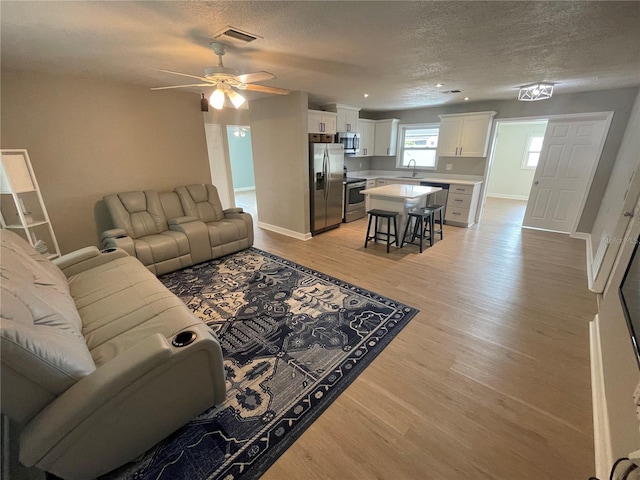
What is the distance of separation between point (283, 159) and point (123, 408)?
4047 mm

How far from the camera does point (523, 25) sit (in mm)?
1809

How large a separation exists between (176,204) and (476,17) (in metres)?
4.00

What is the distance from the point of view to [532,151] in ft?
24.7

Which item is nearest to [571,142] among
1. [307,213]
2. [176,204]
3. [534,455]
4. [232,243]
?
[307,213]

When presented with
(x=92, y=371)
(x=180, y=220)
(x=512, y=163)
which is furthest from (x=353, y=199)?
(x=512, y=163)

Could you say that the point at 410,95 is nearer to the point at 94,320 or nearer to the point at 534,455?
the point at 534,455

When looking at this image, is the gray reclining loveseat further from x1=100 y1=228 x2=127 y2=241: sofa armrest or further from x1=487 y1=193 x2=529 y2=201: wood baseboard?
x1=487 y1=193 x2=529 y2=201: wood baseboard

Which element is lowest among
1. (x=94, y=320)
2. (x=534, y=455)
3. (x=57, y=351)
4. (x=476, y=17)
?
(x=534, y=455)

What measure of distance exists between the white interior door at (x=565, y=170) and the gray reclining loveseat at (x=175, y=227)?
5484mm

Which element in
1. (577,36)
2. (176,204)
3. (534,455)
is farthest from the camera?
(176,204)

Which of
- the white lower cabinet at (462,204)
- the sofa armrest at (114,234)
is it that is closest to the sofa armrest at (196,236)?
the sofa armrest at (114,234)

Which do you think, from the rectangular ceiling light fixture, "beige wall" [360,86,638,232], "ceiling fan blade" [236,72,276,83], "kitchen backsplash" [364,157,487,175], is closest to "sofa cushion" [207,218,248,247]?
"ceiling fan blade" [236,72,276,83]

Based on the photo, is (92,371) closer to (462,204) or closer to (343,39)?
(343,39)

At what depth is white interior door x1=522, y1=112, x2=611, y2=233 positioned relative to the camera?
14.5 ft
